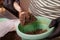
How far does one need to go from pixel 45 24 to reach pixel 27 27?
9 centimetres

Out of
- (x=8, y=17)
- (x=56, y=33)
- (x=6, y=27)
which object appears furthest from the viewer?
(x=8, y=17)

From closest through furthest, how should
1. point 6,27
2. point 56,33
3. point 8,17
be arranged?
point 56,33 < point 6,27 < point 8,17

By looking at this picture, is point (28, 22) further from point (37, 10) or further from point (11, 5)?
point (11, 5)

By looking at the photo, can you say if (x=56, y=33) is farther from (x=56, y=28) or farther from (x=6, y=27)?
(x=6, y=27)

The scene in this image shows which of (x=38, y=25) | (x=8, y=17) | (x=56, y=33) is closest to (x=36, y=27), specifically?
(x=38, y=25)

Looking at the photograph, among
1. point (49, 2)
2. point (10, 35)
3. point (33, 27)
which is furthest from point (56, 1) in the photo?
point (10, 35)

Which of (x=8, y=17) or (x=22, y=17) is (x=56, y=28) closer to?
(x=22, y=17)

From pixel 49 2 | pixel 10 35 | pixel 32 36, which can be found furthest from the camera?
pixel 10 35

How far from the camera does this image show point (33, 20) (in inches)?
26.1

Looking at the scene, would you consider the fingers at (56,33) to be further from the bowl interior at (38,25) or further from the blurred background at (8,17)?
the blurred background at (8,17)

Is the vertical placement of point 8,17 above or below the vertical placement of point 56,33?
below

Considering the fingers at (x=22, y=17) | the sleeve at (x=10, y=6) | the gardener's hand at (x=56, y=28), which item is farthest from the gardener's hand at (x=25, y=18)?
the sleeve at (x=10, y=6)

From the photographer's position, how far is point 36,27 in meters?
0.67

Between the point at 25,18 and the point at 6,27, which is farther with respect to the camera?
the point at 6,27
